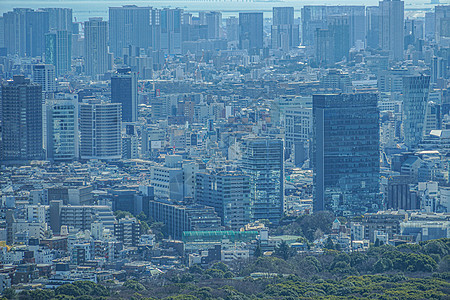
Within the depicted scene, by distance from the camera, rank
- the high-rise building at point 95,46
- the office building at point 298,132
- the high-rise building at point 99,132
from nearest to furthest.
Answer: the office building at point 298,132 < the high-rise building at point 99,132 < the high-rise building at point 95,46

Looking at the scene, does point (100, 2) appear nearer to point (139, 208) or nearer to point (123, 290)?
point (139, 208)

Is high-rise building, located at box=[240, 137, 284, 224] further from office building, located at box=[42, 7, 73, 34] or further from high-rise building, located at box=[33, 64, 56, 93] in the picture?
office building, located at box=[42, 7, 73, 34]

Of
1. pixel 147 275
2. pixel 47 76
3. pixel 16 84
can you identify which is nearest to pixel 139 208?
pixel 147 275

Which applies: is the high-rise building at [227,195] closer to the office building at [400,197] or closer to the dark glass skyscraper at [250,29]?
the office building at [400,197]

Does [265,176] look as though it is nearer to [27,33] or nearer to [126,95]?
[126,95]

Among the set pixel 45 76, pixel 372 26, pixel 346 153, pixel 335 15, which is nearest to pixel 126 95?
pixel 45 76

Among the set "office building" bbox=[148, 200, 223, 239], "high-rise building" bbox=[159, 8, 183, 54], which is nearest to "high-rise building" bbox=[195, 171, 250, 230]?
"office building" bbox=[148, 200, 223, 239]

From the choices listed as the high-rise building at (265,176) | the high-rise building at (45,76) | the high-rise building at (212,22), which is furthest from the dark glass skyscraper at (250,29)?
the high-rise building at (265,176)
